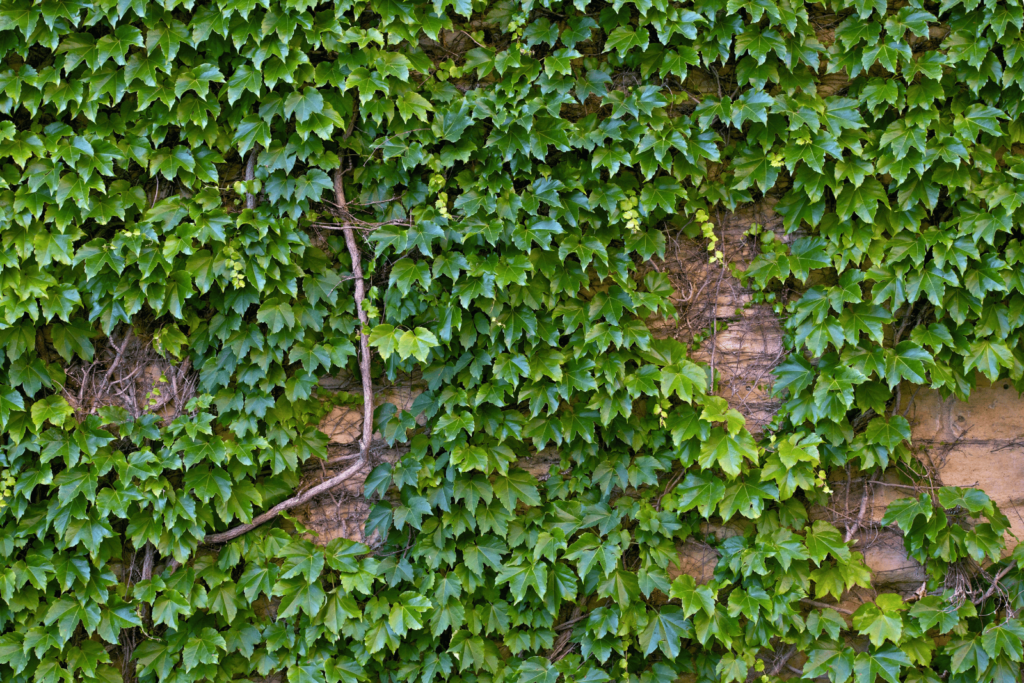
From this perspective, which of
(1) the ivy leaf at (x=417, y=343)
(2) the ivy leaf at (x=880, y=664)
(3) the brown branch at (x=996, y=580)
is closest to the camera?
(1) the ivy leaf at (x=417, y=343)

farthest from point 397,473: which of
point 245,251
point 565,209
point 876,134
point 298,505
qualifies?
point 876,134

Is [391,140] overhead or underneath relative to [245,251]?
overhead

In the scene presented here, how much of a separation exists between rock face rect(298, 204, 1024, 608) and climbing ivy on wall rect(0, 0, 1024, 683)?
0.10m

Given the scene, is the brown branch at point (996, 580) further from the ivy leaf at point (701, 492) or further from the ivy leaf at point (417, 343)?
the ivy leaf at point (417, 343)

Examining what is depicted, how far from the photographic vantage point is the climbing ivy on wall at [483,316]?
2.75 metres

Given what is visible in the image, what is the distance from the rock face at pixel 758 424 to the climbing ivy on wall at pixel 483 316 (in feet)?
0.31

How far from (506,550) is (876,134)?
8.02 feet

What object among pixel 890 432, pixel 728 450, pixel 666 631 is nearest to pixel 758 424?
pixel 728 450

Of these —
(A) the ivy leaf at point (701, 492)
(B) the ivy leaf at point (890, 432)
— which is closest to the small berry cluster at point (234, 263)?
(A) the ivy leaf at point (701, 492)

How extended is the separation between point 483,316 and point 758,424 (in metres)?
1.38

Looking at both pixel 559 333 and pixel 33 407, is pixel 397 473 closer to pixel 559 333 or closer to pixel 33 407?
pixel 559 333

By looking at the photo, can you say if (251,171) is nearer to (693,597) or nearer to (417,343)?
(417,343)

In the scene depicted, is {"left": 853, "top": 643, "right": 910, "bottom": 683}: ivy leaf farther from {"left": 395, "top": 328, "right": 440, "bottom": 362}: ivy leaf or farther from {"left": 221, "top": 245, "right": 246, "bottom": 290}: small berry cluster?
{"left": 221, "top": 245, "right": 246, "bottom": 290}: small berry cluster

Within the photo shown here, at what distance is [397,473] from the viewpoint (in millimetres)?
2902
